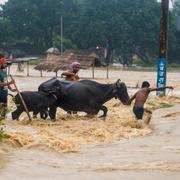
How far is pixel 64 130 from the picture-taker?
44.8 feet

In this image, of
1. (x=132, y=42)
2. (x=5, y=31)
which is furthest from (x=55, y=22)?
(x=132, y=42)

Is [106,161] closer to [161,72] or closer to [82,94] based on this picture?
[82,94]

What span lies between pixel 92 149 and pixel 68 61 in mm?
29047

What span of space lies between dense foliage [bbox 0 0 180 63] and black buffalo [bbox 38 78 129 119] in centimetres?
5472

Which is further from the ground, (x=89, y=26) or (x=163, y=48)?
(x=89, y=26)

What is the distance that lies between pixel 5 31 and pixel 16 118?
64.0m

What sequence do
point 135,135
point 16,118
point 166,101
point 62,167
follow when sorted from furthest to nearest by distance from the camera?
point 166,101, point 16,118, point 135,135, point 62,167

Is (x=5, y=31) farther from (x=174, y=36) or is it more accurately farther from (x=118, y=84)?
(x=118, y=84)

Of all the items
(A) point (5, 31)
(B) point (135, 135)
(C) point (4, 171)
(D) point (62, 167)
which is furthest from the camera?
(A) point (5, 31)

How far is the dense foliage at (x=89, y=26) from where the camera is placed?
71750 millimetres

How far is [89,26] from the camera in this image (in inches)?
2859

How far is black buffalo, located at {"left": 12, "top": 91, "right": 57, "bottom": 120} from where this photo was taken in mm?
14984

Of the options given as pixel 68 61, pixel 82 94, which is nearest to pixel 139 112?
pixel 82 94

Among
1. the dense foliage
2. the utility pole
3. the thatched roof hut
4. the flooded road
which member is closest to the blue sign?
the utility pole
